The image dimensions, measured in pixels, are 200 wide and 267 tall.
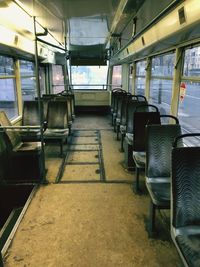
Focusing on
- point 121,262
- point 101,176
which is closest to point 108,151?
point 101,176

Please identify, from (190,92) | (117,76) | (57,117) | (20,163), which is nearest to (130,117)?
(190,92)

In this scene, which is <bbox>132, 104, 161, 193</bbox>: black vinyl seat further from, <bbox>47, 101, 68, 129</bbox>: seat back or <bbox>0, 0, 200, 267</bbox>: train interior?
<bbox>47, 101, 68, 129</bbox>: seat back

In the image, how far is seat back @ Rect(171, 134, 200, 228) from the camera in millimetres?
1440

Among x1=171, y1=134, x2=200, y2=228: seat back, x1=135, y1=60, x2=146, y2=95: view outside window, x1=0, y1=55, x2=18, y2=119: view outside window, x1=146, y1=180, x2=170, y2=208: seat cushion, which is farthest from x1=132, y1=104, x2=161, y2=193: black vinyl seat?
x1=135, y1=60, x2=146, y2=95: view outside window

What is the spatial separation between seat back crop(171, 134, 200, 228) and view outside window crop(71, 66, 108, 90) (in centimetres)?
864

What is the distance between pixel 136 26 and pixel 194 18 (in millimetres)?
2206

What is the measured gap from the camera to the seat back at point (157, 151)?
2.20 meters

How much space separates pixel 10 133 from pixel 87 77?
22.4 ft

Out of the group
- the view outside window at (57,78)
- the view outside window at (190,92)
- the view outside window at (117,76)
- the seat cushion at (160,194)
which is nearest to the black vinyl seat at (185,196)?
the seat cushion at (160,194)

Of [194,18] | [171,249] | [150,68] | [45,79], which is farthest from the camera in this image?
[45,79]

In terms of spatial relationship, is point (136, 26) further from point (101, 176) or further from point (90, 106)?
point (90, 106)

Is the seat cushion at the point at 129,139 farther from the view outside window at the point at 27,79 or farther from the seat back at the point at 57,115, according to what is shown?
the view outside window at the point at 27,79

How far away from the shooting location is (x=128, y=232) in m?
2.22

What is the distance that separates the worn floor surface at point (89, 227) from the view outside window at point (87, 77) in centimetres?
672
